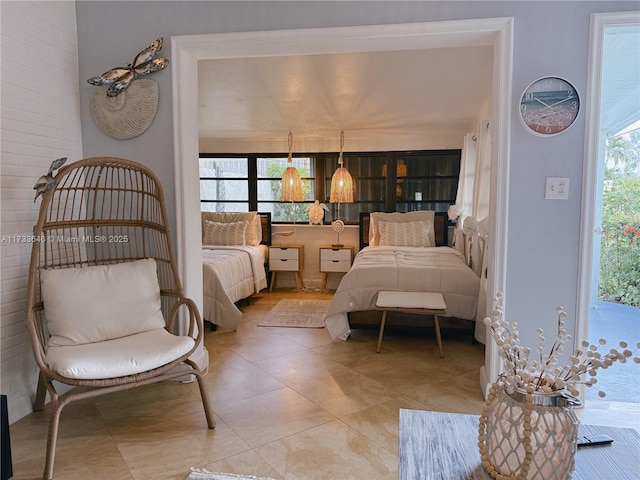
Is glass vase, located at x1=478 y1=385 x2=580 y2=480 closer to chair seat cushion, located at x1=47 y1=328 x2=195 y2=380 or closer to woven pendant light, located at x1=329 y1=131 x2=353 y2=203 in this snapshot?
chair seat cushion, located at x1=47 y1=328 x2=195 y2=380

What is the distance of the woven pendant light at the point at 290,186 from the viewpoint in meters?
5.93

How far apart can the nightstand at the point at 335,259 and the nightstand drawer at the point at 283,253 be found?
0.36m

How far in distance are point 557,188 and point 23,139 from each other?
3.00 m

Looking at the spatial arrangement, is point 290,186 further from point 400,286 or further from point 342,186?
point 400,286

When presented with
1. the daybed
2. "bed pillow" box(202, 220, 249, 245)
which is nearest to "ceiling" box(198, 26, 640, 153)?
the daybed

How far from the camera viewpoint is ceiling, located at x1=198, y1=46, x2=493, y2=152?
3.24m

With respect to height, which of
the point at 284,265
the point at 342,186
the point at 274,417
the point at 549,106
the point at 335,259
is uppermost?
the point at 549,106

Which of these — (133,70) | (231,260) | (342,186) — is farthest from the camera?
(342,186)

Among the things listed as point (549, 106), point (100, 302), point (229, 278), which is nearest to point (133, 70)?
Answer: point (100, 302)

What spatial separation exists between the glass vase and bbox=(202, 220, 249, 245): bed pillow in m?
4.98

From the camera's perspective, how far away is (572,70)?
2414 millimetres

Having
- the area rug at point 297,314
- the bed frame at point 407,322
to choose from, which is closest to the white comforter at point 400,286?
the bed frame at point 407,322

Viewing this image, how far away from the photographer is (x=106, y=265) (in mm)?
2609

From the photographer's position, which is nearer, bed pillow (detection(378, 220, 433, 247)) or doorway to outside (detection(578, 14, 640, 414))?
doorway to outside (detection(578, 14, 640, 414))
